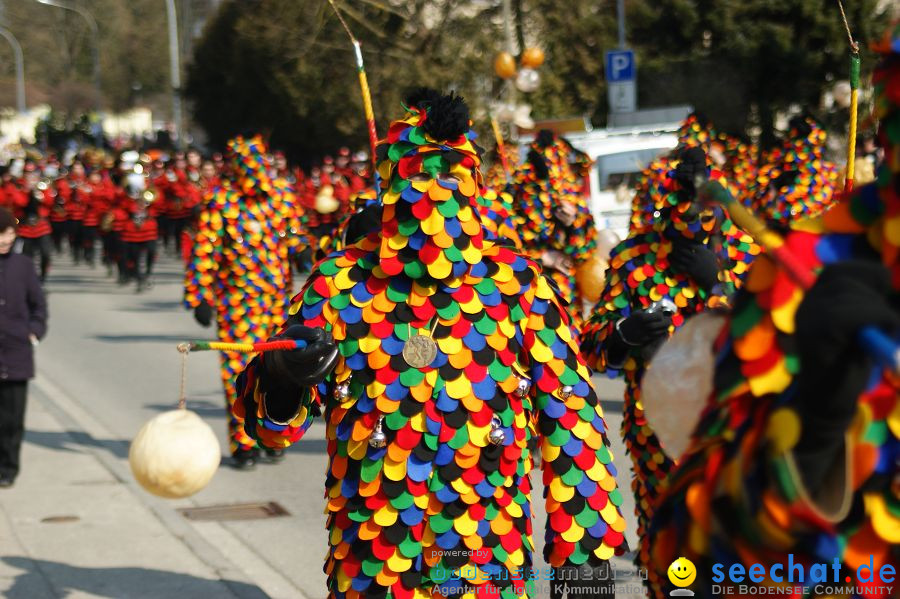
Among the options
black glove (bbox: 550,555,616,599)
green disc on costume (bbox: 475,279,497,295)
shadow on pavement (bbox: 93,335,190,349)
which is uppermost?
green disc on costume (bbox: 475,279,497,295)

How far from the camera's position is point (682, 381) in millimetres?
2162

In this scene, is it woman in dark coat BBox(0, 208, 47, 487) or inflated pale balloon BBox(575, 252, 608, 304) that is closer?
inflated pale balloon BBox(575, 252, 608, 304)

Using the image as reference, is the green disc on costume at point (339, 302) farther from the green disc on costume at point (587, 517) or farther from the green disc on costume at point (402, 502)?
the green disc on costume at point (587, 517)

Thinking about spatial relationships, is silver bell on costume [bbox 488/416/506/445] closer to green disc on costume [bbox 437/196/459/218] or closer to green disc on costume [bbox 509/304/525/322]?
green disc on costume [bbox 509/304/525/322]

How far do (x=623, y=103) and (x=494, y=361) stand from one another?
17718mm

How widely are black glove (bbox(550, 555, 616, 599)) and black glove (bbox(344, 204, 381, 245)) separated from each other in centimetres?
138

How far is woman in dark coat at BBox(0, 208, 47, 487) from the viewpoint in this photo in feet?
27.2

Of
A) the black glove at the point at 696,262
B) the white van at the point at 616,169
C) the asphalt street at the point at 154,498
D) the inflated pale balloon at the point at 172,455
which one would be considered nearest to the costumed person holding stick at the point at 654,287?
the black glove at the point at 696,262

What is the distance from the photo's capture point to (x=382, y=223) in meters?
3.71

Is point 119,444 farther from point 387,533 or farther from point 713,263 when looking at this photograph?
point 387,533

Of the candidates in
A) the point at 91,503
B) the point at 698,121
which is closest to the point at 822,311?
the point at 91,503

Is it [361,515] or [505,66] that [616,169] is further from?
[361,515]

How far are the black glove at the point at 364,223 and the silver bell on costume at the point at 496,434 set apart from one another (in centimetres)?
105

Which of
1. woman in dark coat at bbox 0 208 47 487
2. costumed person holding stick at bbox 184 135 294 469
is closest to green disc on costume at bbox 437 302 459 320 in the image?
woman in dark coat at bbox 0 208 47 487
